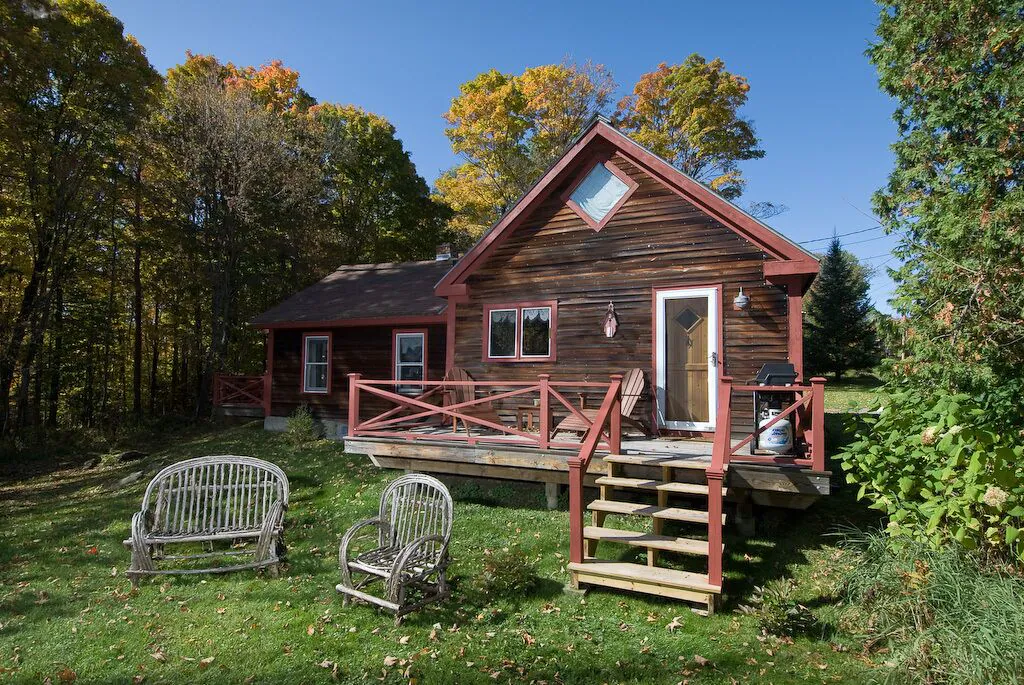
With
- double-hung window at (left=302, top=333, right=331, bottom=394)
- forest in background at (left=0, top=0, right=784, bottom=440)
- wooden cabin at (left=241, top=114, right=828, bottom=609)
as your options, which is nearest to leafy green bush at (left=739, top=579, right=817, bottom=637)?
wooden cabin at (left=241, top=114, right=828, bottom=609)

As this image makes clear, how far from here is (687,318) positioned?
9430 mm

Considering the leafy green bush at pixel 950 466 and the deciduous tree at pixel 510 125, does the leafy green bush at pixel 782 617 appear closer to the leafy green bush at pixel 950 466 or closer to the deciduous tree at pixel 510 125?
the leafy green bush at pixel 950 466

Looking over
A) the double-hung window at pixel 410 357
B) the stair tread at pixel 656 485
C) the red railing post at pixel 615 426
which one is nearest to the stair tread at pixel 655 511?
the stair tread at pixel 656 485

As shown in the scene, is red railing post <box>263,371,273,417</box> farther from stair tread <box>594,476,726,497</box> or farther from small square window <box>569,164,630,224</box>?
stair tread <box>594,476,726,497</box>

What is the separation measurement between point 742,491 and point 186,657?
18.9 feet

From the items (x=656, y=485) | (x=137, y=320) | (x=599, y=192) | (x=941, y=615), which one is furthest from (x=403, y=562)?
(x=137, y=320)

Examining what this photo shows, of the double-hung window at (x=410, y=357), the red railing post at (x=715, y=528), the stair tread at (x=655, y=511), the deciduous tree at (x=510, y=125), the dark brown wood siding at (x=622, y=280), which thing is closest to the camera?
the red railing post at (x=715, y=528)

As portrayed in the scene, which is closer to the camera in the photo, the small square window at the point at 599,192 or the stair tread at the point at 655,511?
the stair tread at the point at 655,511

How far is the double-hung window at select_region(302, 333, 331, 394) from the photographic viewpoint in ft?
55.6

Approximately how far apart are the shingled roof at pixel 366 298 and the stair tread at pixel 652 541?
9027mm

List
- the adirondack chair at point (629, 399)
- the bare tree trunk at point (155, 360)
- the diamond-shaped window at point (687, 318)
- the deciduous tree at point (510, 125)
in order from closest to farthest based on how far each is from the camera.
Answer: the adirondack chair at point (629, 399)
the diamond-shaped window at point (687, 318)
the bare tree trunk at point (155, 360)
the deciduous tree at point (510, 125)

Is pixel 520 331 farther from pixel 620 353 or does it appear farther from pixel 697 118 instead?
pixel 697 118

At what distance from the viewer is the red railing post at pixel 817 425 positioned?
6156 millimetres

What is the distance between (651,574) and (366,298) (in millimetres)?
13305
